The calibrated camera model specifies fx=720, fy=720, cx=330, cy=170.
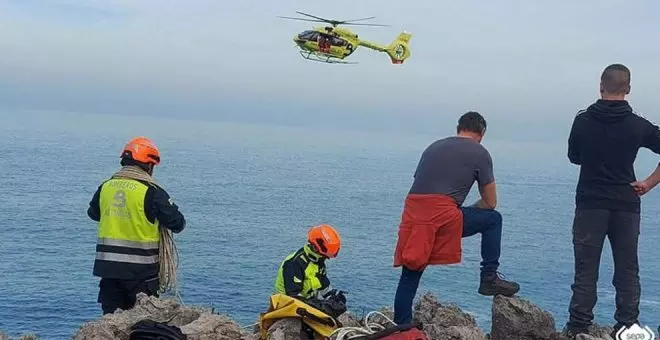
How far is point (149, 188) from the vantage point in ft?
25.0

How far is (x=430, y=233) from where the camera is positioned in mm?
7172

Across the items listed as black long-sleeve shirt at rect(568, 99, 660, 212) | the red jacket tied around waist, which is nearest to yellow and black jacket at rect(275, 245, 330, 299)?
the red jacket tied around waist

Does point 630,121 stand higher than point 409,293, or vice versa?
point 630,121

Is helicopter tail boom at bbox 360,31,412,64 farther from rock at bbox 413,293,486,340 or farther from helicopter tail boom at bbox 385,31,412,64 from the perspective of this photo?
rock at bbox 413,293,486,340

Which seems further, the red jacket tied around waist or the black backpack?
the red jacket tied around waist

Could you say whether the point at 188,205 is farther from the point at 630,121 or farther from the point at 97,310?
the point at 630,121

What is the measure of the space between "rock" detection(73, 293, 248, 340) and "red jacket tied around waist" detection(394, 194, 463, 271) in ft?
5.99

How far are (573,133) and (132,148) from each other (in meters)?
4.79

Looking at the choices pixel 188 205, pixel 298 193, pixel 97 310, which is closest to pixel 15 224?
pixel 188 205

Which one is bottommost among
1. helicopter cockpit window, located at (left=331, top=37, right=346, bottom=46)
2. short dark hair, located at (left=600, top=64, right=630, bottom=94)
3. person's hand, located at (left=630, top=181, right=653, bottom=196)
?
person's hand, located at (left=630, top=181, right=653, bottom=196)

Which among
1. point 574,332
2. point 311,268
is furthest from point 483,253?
point 311,268

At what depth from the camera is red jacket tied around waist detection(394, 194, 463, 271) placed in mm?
7141

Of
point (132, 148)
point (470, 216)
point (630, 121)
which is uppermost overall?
point (630, 121)

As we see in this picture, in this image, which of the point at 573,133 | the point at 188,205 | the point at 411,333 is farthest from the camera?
the point at 188,205
